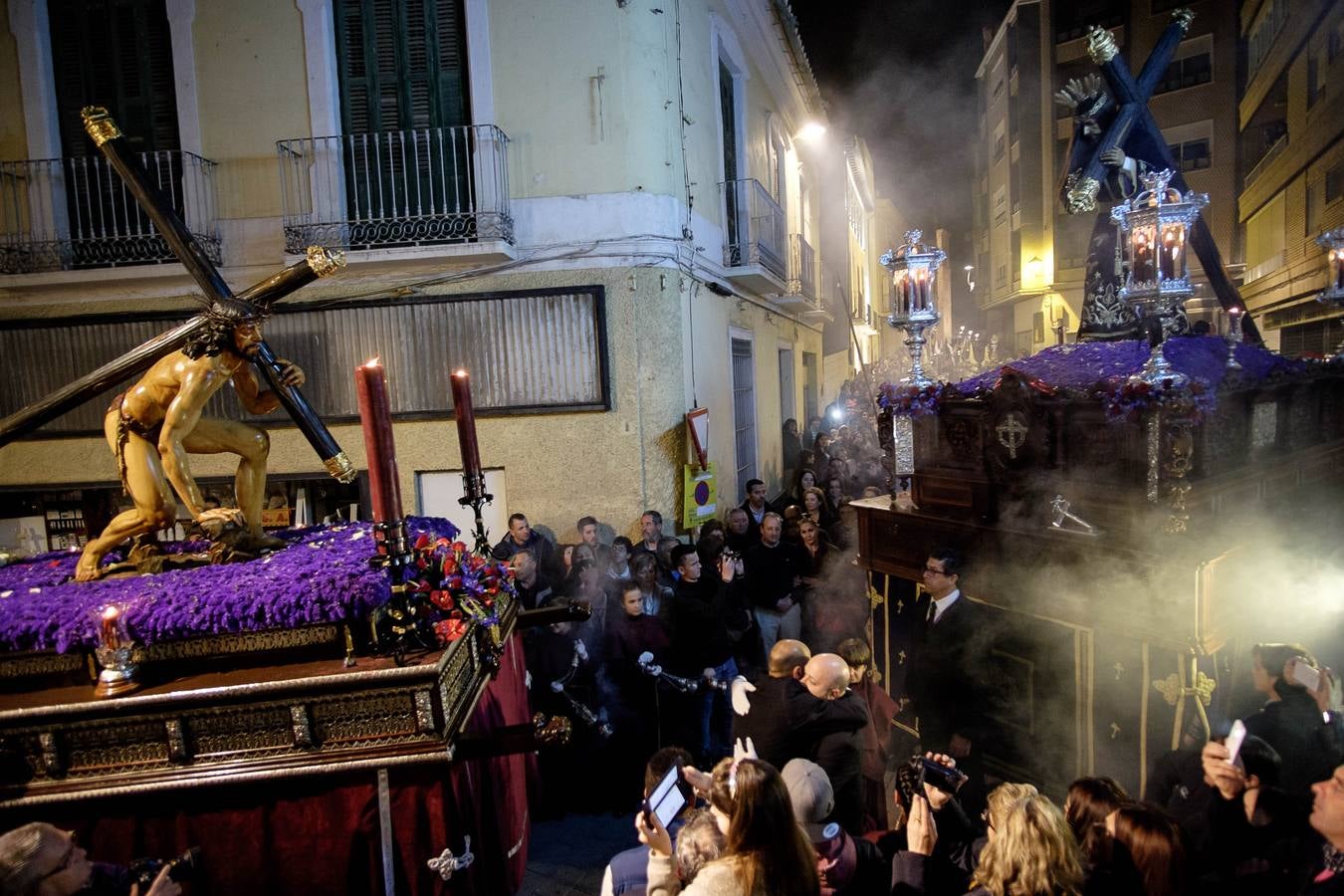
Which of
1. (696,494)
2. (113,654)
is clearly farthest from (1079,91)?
(113,654)

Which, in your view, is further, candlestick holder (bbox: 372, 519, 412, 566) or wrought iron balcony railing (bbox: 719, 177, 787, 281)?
wrought iron balcony railing (bbox: 719, 177, 787, 281)

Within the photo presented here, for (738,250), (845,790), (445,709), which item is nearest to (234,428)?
(445,709)

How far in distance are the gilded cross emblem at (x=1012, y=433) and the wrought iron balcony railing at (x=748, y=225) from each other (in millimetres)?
6290

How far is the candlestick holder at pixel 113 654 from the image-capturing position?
8.41 feet

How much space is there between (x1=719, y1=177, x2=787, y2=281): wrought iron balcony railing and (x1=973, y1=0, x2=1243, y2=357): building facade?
942 centimetres

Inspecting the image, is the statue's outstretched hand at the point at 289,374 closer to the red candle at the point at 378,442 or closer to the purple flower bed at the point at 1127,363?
the red candle at the point at 378,442

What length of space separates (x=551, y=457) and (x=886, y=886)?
18.8ft

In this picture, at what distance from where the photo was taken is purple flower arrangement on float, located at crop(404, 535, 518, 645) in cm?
284

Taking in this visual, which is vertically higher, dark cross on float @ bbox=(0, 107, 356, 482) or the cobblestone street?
dark cross on float @ bbox=(0, 107, 356, 482)

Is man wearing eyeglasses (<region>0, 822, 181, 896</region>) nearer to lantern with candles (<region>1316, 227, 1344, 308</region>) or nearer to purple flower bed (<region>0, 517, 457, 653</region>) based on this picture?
purple flower bed (<region>0, 517, 457, 653</region>)

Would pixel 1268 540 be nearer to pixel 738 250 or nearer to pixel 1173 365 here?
pixel 1173 365

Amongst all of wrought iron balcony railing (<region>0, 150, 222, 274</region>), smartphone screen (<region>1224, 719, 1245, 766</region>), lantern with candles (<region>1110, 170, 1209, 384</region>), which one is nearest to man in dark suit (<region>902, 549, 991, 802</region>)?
smartphone screen (<region>1224, 719, 1245, 766</region>)

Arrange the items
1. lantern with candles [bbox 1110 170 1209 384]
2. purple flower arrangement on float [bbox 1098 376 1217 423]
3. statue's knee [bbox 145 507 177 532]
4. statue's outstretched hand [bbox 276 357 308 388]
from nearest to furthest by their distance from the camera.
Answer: statue's knee [bbox 145 507 177 532]
statue's outstretched hand [bbox 276 357 308 388]
purple flower arrangement on float [bbox 1098 376 1217 423]
lantern with candles [bbox 1110 170 1209 384]

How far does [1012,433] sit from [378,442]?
3663mm
